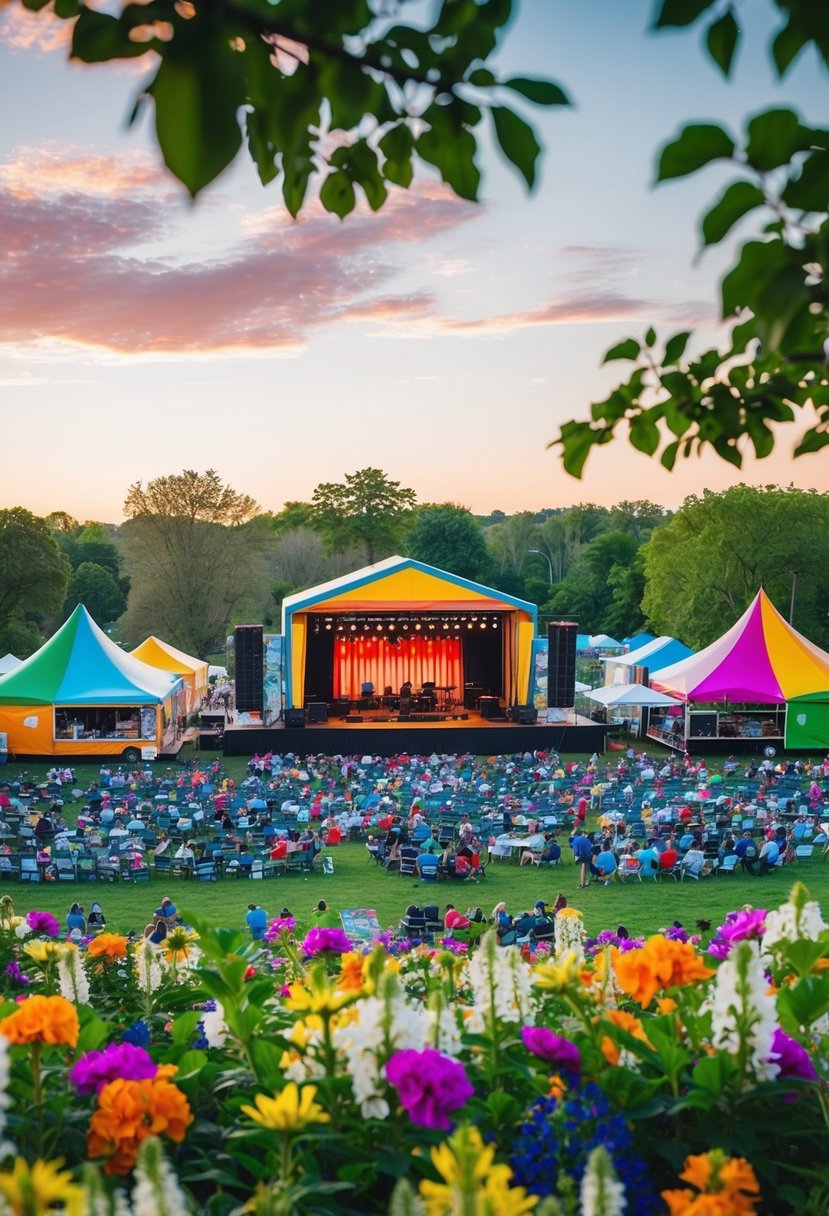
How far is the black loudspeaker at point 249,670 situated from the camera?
28406 mm

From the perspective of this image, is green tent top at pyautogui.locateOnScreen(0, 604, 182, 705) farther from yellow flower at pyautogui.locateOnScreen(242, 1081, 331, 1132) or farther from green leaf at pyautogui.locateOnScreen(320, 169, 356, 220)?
green leaf at pyautogui.locateOnScreen(320, 169, 356, 220)

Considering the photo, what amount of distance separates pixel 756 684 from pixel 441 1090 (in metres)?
26.5

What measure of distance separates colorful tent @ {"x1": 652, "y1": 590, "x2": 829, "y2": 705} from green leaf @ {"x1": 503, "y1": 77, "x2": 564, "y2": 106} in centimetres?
2675

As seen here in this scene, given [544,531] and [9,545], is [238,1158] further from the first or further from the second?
[544,531]

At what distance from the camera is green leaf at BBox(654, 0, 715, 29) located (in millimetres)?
1091

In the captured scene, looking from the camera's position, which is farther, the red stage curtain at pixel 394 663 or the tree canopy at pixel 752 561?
the tree canopy at pixel 752 561

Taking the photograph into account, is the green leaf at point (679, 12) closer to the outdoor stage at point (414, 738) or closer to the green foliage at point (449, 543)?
the outdoor stage at point (414, 738)

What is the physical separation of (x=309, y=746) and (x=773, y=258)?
27697 mm

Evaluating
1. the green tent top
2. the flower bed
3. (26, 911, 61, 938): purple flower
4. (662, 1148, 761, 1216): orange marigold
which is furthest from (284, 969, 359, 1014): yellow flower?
the green tent top

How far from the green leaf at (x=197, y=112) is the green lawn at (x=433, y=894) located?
40.6 feet

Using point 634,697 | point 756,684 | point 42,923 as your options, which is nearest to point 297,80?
point 42,923

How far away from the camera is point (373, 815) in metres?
19.6

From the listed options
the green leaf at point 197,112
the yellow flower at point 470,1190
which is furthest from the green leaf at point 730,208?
the yellow flower at point 470,1190

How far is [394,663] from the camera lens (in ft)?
115
